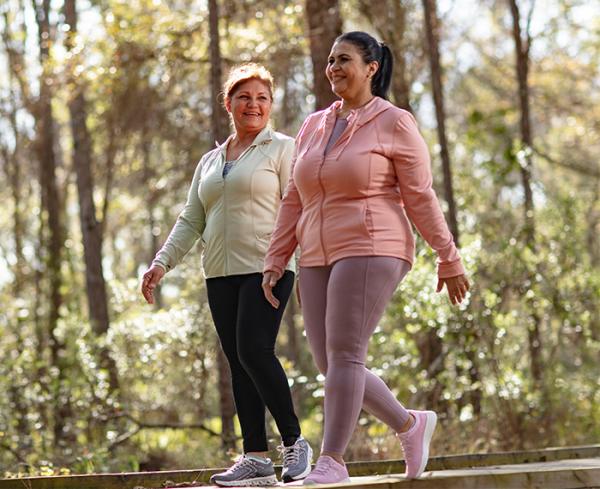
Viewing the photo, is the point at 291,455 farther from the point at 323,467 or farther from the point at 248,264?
the point at 248,264

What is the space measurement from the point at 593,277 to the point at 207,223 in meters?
8.09

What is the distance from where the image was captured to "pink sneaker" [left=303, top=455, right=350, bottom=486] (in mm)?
5021

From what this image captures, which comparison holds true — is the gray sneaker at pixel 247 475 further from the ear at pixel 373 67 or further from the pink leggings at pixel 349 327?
the ear at pixel 373 67

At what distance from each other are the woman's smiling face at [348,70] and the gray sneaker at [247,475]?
5.74 ft

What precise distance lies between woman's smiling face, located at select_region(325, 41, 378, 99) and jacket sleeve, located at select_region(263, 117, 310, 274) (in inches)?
14.1

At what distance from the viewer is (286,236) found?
5516 mm

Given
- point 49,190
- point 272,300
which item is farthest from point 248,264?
point 49,190

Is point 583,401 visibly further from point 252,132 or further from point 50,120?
point 50,120

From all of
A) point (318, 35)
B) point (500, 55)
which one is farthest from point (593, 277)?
point (500, 55)

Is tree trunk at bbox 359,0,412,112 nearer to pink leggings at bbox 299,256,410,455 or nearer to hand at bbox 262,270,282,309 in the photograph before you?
hand at bbox 262,270,282,309

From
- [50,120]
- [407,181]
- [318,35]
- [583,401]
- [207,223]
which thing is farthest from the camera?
[50,120]

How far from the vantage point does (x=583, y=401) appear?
14.2 meters

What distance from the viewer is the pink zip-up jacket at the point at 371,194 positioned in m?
5.13

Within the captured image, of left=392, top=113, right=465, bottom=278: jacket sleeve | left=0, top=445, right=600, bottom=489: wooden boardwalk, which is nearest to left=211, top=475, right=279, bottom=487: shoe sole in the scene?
left=0, top=445, right=600, bottom=489: wooden boardwalk
